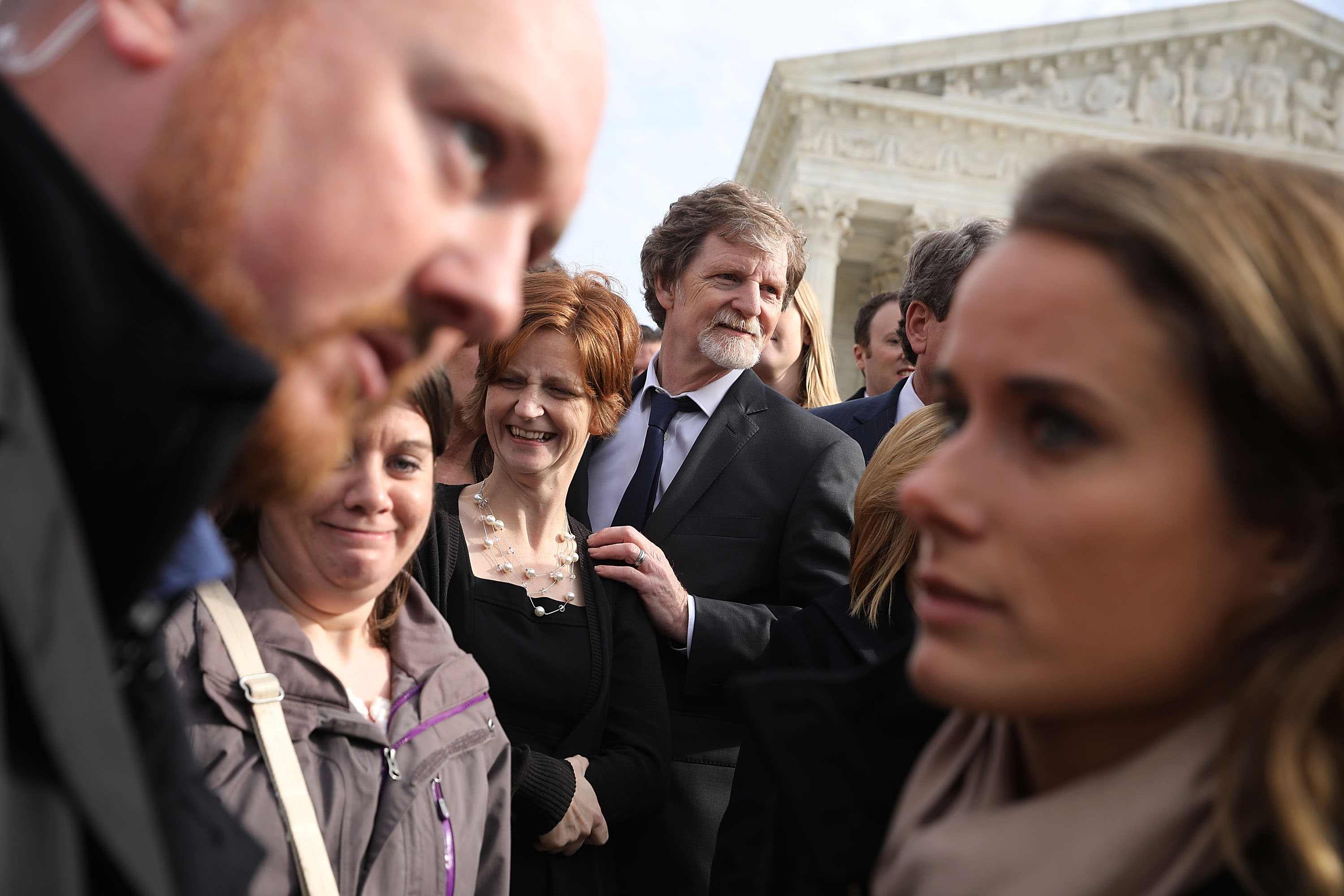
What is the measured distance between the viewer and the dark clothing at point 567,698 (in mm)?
2818

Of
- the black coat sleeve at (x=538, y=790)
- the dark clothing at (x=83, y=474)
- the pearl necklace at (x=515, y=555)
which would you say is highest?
the dark clothing at (x=83, y=474)

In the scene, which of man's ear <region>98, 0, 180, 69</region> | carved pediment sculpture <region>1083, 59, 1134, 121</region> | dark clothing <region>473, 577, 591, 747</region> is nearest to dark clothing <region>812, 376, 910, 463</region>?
dark clothing <region>473, 577, 591, 747</region>

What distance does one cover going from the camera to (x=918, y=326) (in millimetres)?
4156

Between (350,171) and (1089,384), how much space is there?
721 millimetres

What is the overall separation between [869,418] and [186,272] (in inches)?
154

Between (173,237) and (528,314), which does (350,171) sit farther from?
(528,314)

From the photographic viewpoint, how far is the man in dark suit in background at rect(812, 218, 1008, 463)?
13.1 feet

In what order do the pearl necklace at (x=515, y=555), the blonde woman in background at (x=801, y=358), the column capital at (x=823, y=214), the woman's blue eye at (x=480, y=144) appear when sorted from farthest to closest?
the column capital at (x=823, y=214), the blonde woman in background at (x=801, y=358), the pearl necklace at (x=515, y=555), the woman's blue eye at (x=480, y=144)

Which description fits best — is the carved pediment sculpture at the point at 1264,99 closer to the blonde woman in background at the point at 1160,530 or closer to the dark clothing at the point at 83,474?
the blonde woman in background at the point at 1160,530

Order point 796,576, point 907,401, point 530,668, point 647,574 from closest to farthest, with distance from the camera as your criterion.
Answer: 1. point 530,668
2. point 647,574
3. point 796,576
4. point 907,401

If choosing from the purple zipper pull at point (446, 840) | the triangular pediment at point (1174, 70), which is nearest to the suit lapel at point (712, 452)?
the purple zipper pull at point (446, 840)

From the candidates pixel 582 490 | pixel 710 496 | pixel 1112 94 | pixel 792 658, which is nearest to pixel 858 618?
pixel 792 658

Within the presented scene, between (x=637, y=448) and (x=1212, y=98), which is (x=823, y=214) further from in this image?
(x=637, y=448)

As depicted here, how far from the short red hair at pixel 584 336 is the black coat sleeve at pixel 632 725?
651 millimetres
